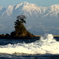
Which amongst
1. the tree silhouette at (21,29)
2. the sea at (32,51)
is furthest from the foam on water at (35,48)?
the tree silhouette at (21,29)

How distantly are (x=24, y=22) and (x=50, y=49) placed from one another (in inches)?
3850

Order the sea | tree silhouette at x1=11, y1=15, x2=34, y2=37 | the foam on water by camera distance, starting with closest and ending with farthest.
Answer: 1. the sea
2. the foam on water
3. tree silhouette at x1=11, y1=15, x2=34, y2=37

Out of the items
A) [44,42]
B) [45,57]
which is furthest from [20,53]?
[44,42]

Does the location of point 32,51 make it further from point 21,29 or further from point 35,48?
point 21,29

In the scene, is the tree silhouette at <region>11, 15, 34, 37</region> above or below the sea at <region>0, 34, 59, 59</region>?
above

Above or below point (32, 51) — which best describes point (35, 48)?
above

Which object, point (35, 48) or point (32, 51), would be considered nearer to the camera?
point (32, 51)

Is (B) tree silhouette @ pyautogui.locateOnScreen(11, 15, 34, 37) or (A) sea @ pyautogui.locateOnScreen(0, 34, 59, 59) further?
(B) tree silhouette @ pyautogui.locateOnScreen(11, 15, 34, 37)

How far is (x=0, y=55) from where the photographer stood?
28.6m

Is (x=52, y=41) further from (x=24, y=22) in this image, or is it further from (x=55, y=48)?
(x=24, y=22)

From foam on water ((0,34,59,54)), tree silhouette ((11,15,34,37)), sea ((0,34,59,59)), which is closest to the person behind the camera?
sea ((0,34,59,59))

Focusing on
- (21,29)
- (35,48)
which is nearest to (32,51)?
(35,48)

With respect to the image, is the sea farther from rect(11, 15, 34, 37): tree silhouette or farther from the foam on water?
rect(11, 15, 34, 37): tree silhouette

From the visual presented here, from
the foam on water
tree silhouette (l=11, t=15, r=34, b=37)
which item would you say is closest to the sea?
the foam on water
